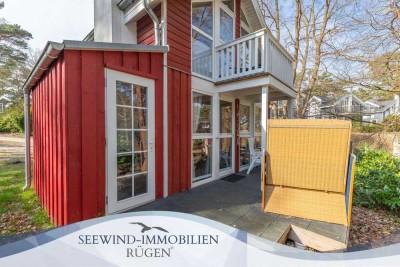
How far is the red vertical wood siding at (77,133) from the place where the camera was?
8.00ft

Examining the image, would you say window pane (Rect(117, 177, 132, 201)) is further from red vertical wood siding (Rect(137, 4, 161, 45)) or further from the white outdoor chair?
the white outdoor chair

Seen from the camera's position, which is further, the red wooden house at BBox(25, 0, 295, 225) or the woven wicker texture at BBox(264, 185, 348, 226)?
the woven wicker texture at BBox(264, 185, 348, 226)

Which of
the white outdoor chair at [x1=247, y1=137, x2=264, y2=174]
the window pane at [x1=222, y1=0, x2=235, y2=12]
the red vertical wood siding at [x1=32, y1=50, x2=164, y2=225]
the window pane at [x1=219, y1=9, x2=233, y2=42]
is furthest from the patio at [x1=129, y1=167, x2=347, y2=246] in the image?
the window pane at [x1=222, y1=0, x2=235, y2=12]

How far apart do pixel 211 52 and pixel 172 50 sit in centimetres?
142

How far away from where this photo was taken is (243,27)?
643cm

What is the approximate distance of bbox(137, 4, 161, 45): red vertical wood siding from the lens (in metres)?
3.84

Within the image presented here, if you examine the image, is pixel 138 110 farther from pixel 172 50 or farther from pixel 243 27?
pixel 243 27

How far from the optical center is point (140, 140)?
10.6ft

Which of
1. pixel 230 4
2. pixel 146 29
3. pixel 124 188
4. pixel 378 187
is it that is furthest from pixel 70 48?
pixel 378 187

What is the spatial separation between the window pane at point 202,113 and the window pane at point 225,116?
0.47 metres

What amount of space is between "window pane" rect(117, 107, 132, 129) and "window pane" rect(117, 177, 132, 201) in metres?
0.79

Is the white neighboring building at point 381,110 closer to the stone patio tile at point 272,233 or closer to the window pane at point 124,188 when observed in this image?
the stone patio tile at point 272,233

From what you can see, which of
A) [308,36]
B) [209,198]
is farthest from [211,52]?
[308,36]

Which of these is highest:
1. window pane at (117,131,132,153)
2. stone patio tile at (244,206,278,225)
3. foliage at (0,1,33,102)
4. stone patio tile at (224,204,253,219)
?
foliage at (0,1,33,102)
